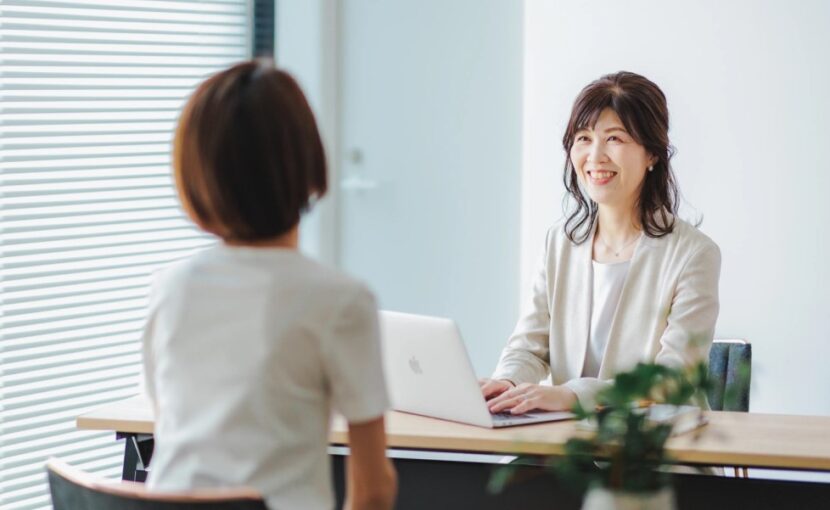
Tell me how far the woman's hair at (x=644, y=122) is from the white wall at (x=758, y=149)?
710mm

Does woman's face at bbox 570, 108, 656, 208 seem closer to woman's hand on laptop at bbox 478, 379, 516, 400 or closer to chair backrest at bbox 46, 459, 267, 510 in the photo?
woman's hand on laptop at bbox 478, 379, 516, 400

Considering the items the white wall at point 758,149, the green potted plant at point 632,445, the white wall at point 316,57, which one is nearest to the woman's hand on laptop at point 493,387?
the green potted plant at point 632,445

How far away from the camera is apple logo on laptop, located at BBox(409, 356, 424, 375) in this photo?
2.38 meters

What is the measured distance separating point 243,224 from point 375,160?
10.1 feet

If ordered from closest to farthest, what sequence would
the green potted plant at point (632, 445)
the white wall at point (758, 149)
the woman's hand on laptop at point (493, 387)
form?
the green potted plant at point (632, 445) → the woman's hand on laptop at point (493, 387) → the white wall at point (758, 149)

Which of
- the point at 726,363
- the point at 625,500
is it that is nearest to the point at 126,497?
the point at 625,500

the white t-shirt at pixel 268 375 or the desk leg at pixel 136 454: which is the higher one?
the white t-shirt at pixel 268 375

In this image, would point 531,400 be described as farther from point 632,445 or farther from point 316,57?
point 316,57

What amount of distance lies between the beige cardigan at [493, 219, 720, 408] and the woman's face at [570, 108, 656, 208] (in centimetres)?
13

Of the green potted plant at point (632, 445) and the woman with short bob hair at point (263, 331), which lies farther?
the woman with short bob hair at point (263, 331)

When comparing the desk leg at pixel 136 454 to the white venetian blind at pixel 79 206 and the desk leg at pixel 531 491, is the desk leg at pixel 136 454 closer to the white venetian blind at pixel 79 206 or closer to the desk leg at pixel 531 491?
the desk leg at pixel 531 491

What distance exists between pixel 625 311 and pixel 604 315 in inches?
2.8

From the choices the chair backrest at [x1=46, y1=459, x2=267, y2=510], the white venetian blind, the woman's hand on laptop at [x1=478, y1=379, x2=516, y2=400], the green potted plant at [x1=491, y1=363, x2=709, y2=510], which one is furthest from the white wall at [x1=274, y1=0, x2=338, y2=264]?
the green potted plant at [x1=491, y1=363, x2=709, y2=510]

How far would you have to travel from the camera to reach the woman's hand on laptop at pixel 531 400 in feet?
8.02
